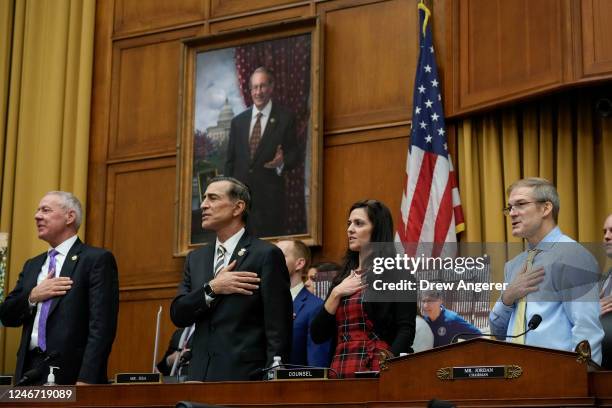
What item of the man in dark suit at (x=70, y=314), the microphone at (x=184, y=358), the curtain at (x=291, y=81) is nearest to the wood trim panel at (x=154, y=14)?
the curtain at (x=291, y=81)

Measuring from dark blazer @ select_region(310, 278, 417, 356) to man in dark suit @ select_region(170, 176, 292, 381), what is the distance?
21 cm

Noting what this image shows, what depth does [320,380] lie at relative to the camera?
12.3 ft

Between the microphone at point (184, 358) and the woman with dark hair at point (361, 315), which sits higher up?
the woman with dark hair at point (361, 315)

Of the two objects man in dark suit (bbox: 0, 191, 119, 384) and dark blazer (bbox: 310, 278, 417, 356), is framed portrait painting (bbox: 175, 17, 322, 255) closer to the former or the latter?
man in dark suit (bbox: 0, 191, 119, 384)

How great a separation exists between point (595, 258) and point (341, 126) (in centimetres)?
402

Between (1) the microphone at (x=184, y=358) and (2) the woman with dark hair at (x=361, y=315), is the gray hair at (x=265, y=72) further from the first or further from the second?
(2) the woman with dark hair at (x=361, y=315)

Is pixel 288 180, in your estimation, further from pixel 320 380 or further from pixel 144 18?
pixel 320 380

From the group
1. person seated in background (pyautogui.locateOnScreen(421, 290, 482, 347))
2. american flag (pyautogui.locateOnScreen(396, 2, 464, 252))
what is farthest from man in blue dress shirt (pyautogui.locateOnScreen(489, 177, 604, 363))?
american flag (pyautogui.locateOnScreen(396, 2, 464, 252))

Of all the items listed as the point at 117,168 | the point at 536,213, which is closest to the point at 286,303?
the point at 536,213

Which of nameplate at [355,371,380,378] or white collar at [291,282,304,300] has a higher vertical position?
white collar at [291,282,304,300]

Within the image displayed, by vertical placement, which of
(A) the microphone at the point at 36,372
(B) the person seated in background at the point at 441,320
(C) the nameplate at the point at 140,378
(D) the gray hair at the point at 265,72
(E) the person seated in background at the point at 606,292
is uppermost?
(D) the gray hair at the point at 265,72

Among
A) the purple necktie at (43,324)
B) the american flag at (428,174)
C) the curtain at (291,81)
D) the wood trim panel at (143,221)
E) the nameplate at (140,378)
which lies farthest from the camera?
the wood trim panel at (143,221)

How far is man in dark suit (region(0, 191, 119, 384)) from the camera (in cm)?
495

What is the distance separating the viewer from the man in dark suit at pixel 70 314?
4.95 metres
